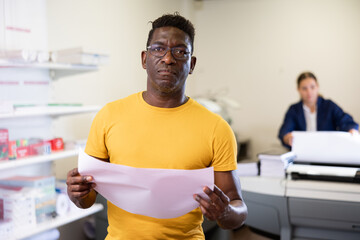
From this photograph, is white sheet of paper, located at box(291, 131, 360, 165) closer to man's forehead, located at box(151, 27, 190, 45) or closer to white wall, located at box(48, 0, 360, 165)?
man's forehead, located at box(151, 27, 190, 45)

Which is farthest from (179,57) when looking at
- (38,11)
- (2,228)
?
(38,11)

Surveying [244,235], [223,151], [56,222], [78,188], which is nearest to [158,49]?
[223,151]

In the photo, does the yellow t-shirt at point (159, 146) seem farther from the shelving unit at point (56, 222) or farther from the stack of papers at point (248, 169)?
the stack of papers at point (248, 169)

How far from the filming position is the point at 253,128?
176 inches

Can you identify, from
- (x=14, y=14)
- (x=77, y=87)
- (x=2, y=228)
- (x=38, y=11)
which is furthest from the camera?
(x=77, y=87)

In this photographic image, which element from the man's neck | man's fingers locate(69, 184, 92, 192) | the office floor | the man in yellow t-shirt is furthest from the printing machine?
man's fingers locate(69, 184, 92, 192)

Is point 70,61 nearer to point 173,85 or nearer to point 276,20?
point 173,85

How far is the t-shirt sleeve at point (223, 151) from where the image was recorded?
3.72 feet

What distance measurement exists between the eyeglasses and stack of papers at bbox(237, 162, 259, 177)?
120 centimetres

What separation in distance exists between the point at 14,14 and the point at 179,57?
4.48 ft

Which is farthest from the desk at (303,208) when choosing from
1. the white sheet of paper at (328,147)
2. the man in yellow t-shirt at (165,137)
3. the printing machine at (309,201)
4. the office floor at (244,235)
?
the man in yellow t-shirt at (165,137)

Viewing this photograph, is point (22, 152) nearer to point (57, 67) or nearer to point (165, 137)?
point (57, 67)

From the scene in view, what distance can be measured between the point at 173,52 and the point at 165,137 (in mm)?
269

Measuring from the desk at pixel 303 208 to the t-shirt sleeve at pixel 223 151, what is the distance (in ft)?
3.19
